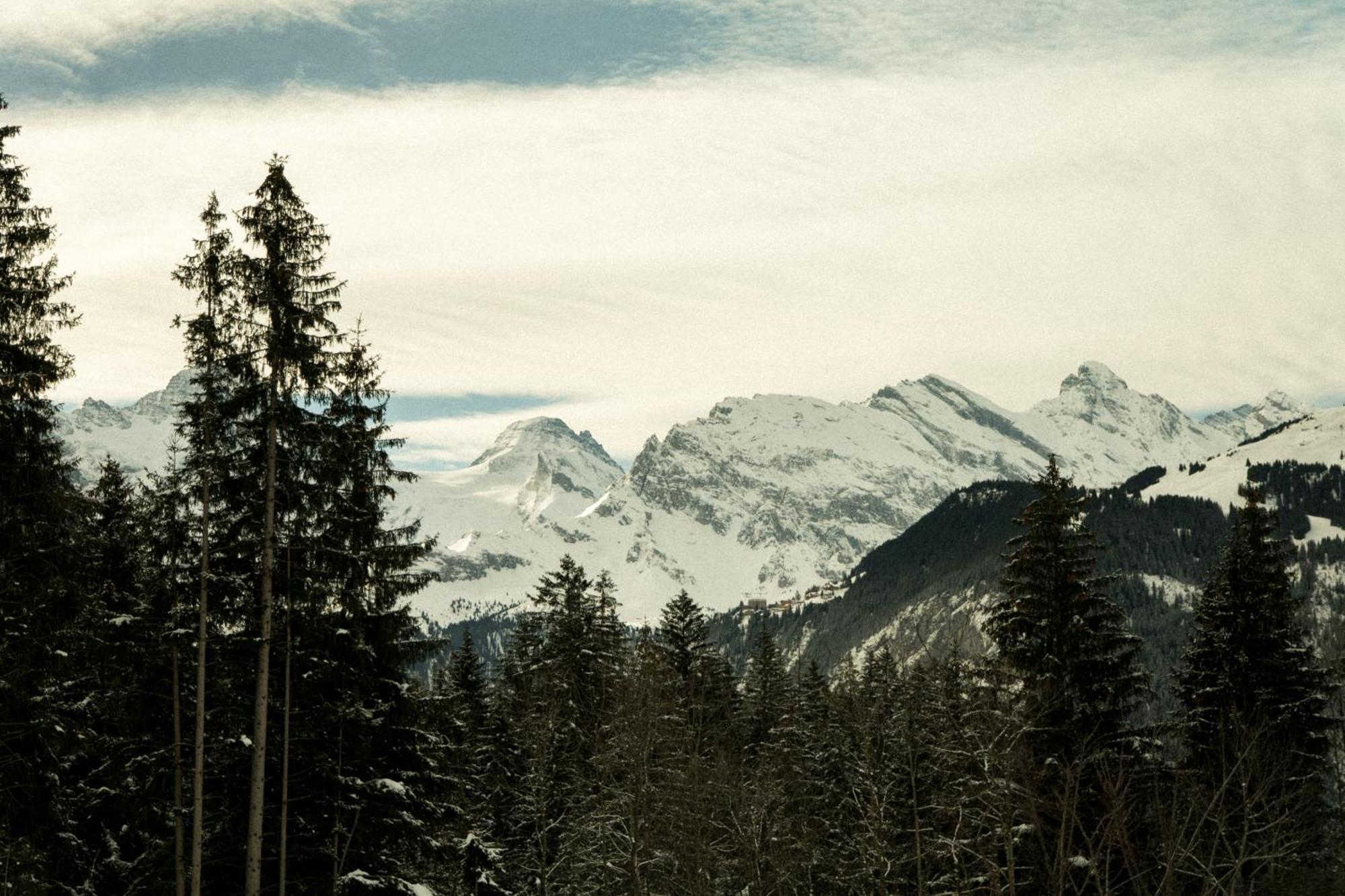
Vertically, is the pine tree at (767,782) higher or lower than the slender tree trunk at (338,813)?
lower

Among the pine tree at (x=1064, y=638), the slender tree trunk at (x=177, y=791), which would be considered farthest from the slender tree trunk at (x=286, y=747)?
the pine tree at (x=1064, y=638)

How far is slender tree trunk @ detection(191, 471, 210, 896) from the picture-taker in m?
18.9

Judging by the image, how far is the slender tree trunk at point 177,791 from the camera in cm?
2094

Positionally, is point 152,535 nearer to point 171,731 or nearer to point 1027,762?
point 171,731

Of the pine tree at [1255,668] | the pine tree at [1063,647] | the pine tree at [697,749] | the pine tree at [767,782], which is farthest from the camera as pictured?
the pine tree at [1255,668]

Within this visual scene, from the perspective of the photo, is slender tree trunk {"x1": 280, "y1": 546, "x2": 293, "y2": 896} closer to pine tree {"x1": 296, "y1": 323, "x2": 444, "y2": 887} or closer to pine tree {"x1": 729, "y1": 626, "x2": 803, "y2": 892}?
pine tree {"x1": 296, "y1": 323, "x2": 444, "y2": 887}

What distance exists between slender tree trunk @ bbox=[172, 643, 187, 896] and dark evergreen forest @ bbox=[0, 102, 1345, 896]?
12 cm

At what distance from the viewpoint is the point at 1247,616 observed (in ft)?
95.4

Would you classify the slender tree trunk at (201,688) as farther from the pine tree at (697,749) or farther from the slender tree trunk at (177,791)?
the pine tree at (697,749)

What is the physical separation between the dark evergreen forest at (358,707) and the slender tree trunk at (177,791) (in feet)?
0.40

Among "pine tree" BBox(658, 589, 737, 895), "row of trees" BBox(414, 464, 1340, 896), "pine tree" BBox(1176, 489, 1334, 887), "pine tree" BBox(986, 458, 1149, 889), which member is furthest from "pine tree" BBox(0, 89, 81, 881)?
"pine tree" BBox(1176, 489, 1334, 887)

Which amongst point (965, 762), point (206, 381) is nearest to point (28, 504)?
point (206, 381)

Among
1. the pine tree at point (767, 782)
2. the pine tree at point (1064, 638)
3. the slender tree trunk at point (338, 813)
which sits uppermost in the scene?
the pine tree at point (1064, 638)

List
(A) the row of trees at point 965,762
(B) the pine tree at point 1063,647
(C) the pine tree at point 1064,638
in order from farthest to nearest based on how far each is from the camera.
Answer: (C) the pine tree at point 1064,638 < (B) the pine tree at point 1063,647 < (A) the row of trees at point 965,762
